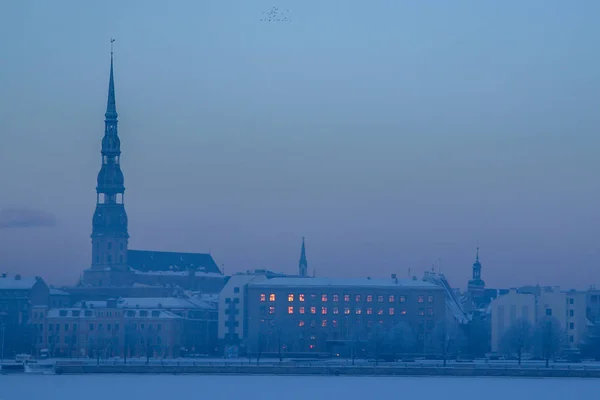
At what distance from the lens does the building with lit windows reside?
134m

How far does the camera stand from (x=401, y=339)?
124312mm

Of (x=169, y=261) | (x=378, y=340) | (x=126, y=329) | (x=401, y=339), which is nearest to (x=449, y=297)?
(x=401, y=339)

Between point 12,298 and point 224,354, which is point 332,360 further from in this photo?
point 12,298

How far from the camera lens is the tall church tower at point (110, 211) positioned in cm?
16462

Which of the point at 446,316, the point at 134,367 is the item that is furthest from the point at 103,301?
the point at 134,367

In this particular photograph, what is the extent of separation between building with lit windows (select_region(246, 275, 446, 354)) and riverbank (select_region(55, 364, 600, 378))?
81.7ft

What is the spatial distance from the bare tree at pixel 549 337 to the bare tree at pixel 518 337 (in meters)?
0.66

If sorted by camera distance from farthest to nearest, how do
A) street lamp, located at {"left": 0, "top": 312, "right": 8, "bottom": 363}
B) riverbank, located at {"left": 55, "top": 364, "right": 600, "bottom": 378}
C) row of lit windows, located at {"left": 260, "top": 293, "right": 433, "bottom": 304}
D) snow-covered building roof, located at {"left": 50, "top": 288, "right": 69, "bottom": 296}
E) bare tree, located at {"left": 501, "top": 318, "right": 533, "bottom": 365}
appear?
1. snow-covered building roof, located at {"left": 50, "top": 288, "right": 69, "bottom": 296}
2. row of lit windows, located at {"left": 260, "top": 293, "right": 433, "bottom": 304}
3. street lamp, located at {"left": 0, "top": 312, "right": 8, "bottom": 363}
4. bare tree, located at {"left": 501, "top": 318, "right": 533, "bottom": 365}
5. riverbank, located at {"left": 55, "top": 364, "right": 600, "bottom": 378}

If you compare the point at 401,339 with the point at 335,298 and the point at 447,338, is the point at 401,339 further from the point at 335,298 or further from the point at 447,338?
the point at 335,298

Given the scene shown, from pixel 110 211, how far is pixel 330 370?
2518 inches

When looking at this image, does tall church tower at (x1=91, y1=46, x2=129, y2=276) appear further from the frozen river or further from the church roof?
the frozen river

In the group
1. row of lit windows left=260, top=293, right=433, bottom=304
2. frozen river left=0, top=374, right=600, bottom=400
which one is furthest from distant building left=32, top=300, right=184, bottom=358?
frozen river left=0, top=374, right=600, bottom=400

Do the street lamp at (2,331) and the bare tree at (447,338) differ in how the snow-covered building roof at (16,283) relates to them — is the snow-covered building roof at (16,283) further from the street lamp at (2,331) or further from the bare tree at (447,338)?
the bare tree at (447,338)

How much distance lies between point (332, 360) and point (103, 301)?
33.1 meters
